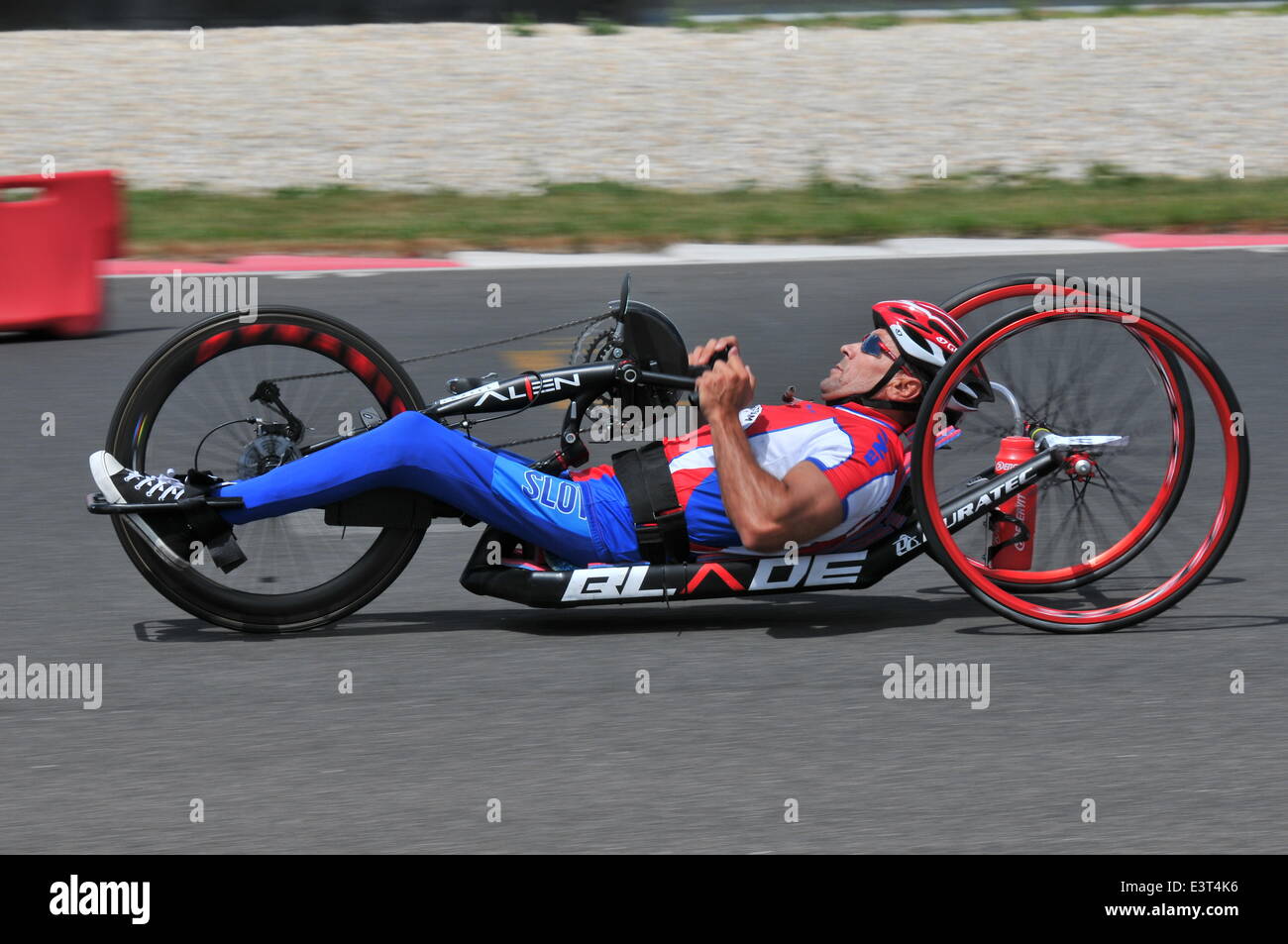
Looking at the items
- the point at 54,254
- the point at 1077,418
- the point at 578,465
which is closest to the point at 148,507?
the point at 578,465

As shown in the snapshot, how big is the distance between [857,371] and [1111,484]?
3.51 ft

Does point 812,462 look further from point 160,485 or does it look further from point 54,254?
point 54,254

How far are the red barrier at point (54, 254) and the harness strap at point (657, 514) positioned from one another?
5.56m

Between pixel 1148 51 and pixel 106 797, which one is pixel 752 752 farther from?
pixel 1148 51

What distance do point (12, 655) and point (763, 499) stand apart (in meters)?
2.18

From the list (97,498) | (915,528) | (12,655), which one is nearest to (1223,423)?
(915,528)

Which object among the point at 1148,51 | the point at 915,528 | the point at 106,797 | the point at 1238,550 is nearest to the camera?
the point at 106,797

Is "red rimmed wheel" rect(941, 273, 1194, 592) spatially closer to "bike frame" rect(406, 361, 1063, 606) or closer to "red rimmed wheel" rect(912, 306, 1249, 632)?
"red rimmed wheel" rect(912, 306, 1249, 632)

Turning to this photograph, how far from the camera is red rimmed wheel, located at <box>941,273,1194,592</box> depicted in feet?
17.6

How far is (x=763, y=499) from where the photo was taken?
501 centimetres

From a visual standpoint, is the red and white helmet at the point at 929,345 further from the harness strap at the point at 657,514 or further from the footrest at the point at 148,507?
the footrest at the point at 148,507

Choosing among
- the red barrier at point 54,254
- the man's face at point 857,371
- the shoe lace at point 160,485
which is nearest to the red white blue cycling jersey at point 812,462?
the man's face at point 857,371

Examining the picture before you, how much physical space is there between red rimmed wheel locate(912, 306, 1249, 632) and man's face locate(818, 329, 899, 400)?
0.29m

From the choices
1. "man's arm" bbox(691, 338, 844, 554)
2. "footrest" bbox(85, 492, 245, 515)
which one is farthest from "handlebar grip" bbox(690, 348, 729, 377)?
"footrest" bbox(85, 492, 245, 515)
